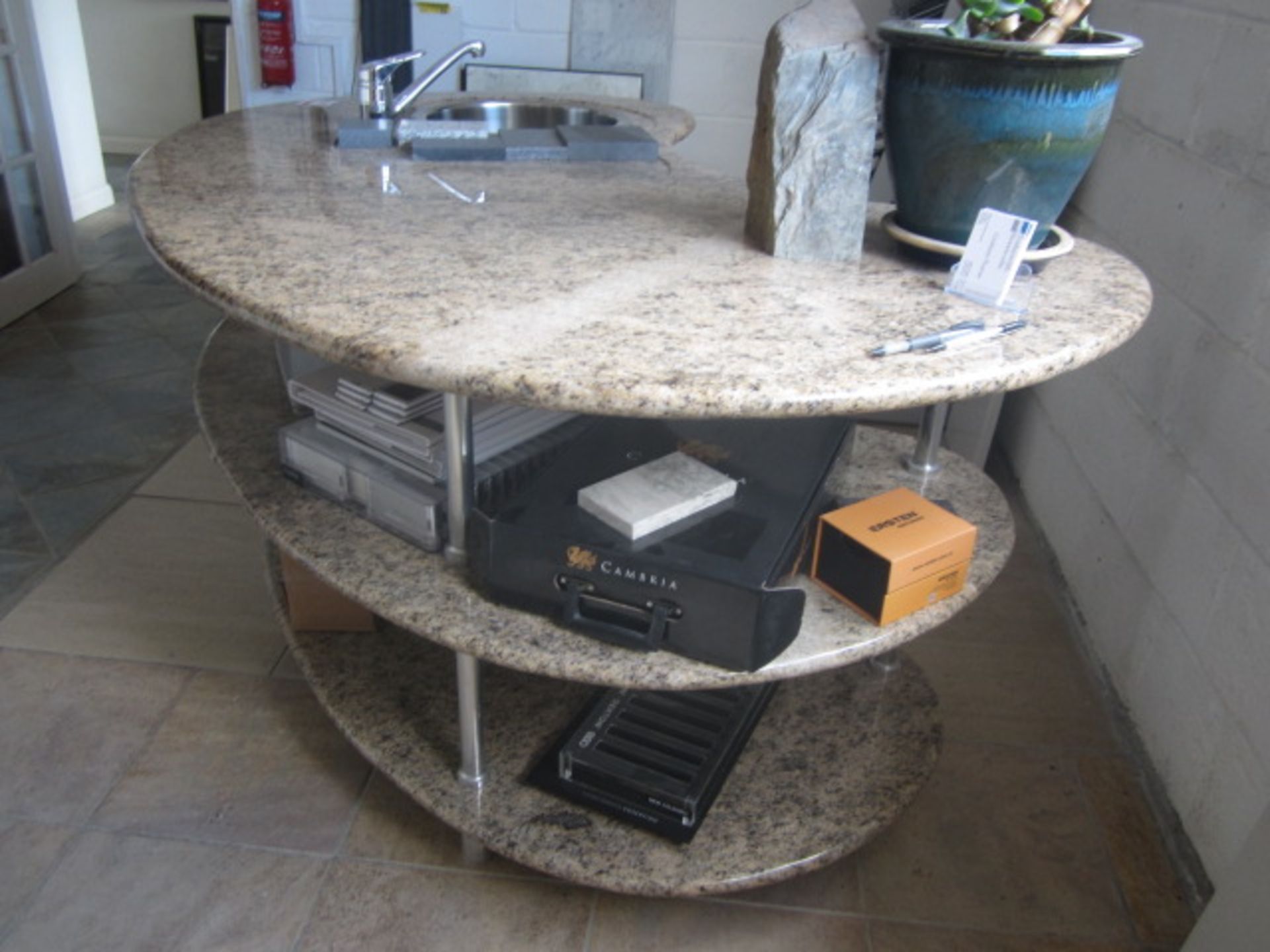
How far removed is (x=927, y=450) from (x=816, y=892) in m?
0.61

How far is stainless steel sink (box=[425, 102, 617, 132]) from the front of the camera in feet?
7.00

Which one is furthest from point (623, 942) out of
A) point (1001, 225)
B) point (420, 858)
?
point (1001, 225)

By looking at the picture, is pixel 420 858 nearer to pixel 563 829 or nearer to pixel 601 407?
pixel 563 829

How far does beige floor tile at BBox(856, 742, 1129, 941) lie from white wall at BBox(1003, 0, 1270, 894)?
156 millimetres

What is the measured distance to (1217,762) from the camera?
139cm

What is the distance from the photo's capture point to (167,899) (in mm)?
1301

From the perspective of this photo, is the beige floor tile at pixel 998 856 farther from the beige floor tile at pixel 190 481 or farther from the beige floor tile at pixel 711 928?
the beige floor tile at pixel 190 481

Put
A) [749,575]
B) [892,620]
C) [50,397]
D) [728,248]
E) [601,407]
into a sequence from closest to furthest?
[601,407]
[749,575]
[892,620]
[728,248]
[50,397]

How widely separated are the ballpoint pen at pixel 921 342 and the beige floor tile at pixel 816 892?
2.54ft

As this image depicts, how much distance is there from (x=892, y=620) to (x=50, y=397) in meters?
2.32

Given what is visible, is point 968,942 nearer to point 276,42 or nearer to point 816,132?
point 816,132

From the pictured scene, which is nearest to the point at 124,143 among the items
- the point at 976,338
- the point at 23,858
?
the point at 23,858

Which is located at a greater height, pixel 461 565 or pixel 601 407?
pixel 601 407

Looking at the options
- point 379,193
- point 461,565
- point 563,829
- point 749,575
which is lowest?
point 563,829
